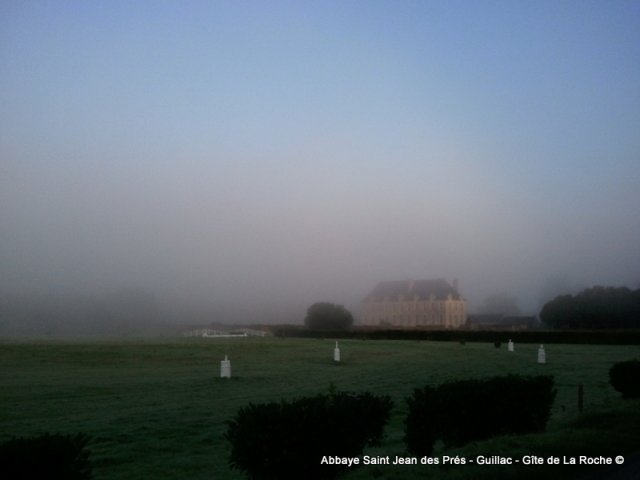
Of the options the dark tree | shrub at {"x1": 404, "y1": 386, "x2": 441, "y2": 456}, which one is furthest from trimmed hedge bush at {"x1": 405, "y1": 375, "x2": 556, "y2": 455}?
the dark tree

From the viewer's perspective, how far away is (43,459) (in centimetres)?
620

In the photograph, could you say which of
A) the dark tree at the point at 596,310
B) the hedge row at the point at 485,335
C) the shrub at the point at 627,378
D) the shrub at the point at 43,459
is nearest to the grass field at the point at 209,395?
the shrub at the point at 627,378

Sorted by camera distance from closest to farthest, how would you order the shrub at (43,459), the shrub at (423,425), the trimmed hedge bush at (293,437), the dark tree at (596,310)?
the shrub at (43,459) → the trimmed hedge bush at (293,437) → the shrub at (423,425) → the dark tree at (596,310)

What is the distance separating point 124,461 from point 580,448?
812 centimetres

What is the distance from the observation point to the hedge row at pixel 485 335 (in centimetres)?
6775

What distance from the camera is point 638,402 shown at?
16.8 meters

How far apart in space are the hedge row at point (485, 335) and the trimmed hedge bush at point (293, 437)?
203 feet

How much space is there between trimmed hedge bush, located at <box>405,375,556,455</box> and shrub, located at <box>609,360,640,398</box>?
6.13 meters

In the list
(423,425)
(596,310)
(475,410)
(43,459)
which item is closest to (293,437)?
(43,459)

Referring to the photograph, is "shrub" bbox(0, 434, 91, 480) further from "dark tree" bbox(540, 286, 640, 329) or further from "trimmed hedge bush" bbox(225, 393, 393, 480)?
"dark tree" bbox(540, 286, 640, 329)

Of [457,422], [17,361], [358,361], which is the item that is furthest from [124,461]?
[358,361]

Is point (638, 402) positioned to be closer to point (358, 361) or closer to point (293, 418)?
point (293, 418)

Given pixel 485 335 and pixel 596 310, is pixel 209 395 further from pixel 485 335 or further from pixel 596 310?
pixel 596 310

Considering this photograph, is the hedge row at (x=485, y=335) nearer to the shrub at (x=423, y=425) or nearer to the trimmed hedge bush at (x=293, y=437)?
the shrub at (x=423, y=425)
